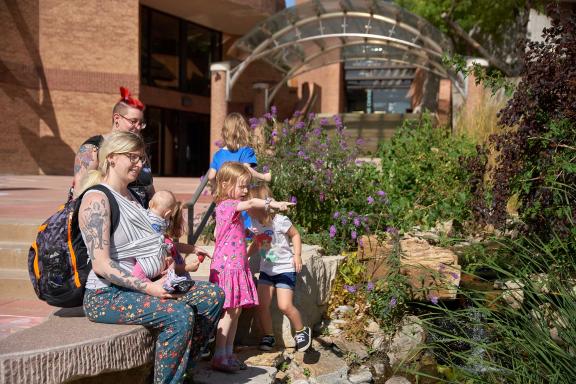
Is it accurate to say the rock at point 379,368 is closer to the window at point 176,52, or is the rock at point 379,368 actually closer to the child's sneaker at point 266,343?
the child's sneaker at point 266,343

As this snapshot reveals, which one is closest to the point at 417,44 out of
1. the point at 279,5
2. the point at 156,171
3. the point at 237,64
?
the point at 237,64

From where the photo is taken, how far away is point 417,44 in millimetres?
16078

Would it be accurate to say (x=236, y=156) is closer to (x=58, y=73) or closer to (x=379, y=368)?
(x=379, y=368)

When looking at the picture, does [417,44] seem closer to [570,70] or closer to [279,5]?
[279,5]

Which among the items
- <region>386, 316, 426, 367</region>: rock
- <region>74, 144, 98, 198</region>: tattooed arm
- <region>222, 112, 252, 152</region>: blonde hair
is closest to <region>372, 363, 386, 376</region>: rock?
<region>386, 316, 426, 367</region>: rock

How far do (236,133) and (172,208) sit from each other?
5.55 ft

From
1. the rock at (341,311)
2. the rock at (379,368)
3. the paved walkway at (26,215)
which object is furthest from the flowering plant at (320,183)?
the paved walkway at (26,215)

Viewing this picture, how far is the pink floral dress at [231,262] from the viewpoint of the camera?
3924mm

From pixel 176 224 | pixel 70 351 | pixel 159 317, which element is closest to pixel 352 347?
pixel 176 224

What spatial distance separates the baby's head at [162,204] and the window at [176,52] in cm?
1712

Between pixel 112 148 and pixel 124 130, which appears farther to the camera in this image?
pixel 124 130

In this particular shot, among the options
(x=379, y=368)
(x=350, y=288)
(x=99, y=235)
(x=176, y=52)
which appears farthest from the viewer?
(x=176, y=52)

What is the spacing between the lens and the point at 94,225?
2977 millimetres

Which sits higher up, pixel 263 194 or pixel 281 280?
pixel 263 194
